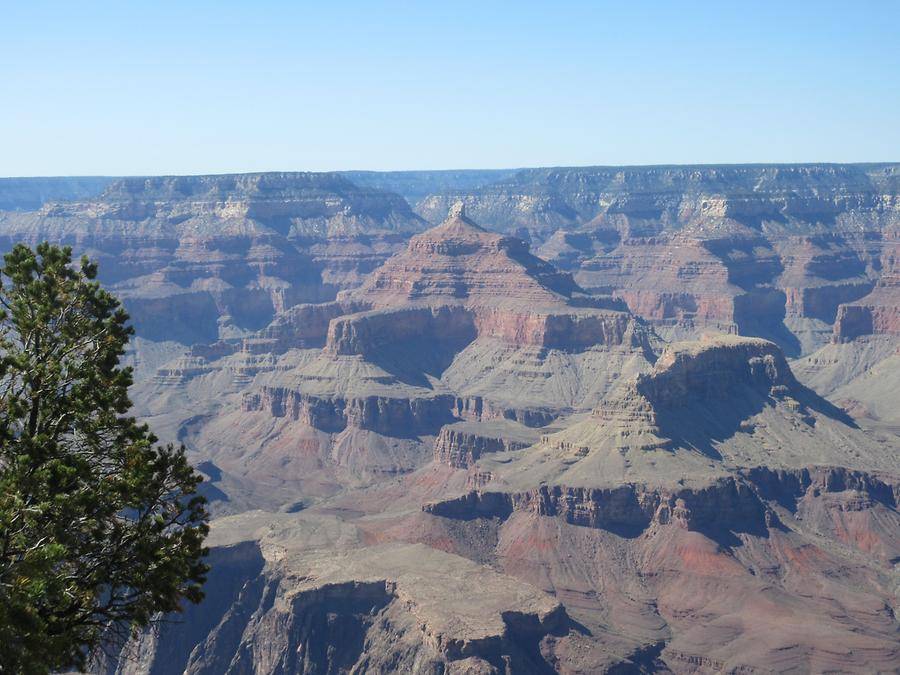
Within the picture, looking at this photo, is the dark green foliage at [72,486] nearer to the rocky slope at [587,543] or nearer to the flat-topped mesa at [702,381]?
the rocky slope at [587,543]

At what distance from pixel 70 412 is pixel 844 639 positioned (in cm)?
8365

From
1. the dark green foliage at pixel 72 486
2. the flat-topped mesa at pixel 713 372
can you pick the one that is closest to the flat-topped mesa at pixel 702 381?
the flat-topped mesa at pixel 713 372

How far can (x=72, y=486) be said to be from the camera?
30.2 meters

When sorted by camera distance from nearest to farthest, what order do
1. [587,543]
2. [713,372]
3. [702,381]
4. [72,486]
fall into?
[72,486], [587,543], [702,381], [713,372]

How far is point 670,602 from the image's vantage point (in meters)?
114

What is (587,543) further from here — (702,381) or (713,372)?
(713,372)

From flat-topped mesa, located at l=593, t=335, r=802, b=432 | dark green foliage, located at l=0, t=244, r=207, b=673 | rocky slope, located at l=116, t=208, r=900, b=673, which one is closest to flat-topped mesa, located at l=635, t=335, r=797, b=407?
flat-topped mesa, located at l=593, t=335, r=802, b=432

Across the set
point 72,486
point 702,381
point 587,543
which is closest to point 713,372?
point 702,381

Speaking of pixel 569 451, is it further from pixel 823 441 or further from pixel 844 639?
pixel 844 639

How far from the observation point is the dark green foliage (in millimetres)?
28375

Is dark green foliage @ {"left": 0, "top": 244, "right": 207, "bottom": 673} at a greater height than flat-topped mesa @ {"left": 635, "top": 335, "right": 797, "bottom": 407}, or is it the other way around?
dark green foliage @ {"left": 0, "top": 244, "right": 207, "bottom": 673}

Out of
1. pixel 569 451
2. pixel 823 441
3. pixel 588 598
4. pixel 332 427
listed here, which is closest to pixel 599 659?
pixel 588 598

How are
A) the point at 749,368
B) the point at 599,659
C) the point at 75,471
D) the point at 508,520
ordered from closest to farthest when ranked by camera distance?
the point at 75,471
the point at 599,659
the point at 508,520
the point at 749,368

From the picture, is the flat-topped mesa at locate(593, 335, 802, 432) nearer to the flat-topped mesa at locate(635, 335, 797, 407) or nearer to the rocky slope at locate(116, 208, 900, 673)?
the flat-topped mesa at locate(635, 335, 797, 407)
